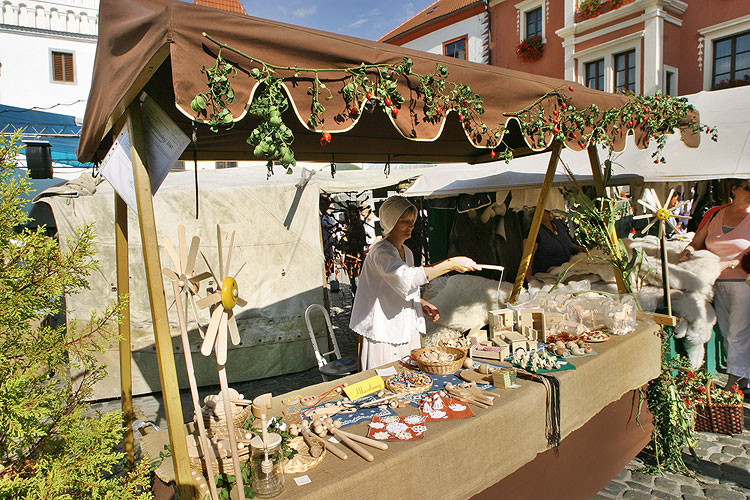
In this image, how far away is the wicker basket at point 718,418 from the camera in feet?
12.6

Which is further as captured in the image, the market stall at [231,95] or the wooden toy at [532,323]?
the wooden toy at [532,323]

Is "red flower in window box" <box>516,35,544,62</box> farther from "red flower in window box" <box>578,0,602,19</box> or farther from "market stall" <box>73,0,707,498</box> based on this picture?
"market stall" <box>73,0,707,498</box>

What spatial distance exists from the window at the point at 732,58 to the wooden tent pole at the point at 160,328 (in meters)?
16.9

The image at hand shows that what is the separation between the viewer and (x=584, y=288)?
4.27 metres

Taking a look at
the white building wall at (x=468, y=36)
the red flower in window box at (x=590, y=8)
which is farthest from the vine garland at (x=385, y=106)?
the white building wall at (x=468, y=36)

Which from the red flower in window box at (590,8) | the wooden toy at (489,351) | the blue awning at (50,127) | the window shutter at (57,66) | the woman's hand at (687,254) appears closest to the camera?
the wooden toy at (489,351)

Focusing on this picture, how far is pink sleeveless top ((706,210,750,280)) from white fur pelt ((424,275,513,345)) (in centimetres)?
202

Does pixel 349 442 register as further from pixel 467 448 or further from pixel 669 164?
pixel 669 164

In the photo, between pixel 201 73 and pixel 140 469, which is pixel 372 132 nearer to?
pixel 201 73

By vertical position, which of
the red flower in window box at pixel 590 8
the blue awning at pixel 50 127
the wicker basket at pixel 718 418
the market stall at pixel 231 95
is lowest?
the wicker basket at pixel 718 418

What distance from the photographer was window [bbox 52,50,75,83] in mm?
18891

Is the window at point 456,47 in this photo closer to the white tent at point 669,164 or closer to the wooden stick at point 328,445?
the white tent at point 669,164

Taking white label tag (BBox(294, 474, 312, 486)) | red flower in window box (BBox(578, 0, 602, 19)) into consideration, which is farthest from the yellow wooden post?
red flower in window box (BBox(578, 0, 602, 19))

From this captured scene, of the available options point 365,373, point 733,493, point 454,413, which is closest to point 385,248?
point 365,373
